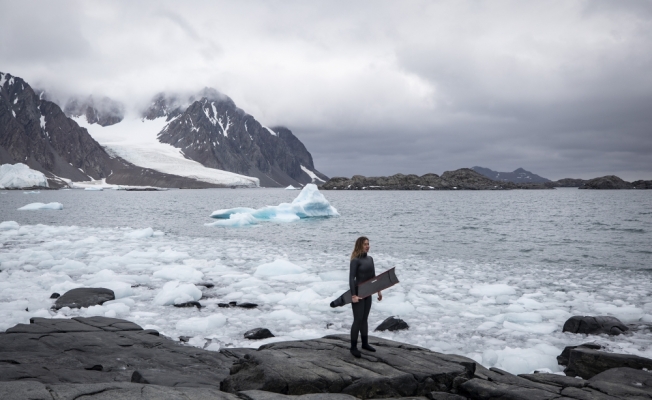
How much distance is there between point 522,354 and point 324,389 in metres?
5.10

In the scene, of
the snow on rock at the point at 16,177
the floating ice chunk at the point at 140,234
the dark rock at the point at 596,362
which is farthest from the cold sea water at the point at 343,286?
the snow on rock at the point at 16,177

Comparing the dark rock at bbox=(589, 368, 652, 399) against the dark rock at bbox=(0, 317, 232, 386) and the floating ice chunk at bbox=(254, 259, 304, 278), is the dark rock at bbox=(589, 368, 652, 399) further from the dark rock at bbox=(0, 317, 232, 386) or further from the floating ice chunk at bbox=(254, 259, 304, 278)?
the floating ice chunk at bbox=(254, 259, 304, 278)

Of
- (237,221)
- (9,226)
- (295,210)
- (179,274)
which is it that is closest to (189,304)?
(179,274)

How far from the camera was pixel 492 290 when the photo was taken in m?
14.0

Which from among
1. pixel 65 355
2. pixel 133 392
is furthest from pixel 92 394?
pixel 65 355

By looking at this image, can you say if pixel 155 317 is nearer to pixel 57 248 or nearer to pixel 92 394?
pixel 92 394

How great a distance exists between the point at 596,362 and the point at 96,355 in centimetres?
875

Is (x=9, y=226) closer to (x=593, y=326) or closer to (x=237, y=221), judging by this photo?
(x=237, y=221)

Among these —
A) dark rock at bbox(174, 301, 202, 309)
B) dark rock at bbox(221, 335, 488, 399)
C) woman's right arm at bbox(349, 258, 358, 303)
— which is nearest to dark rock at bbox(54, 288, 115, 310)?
dark rock at bbox(174, 301, 202, 309)

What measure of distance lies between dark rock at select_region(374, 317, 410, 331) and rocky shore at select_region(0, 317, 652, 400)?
2742mm

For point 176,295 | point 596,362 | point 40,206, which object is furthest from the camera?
point 40,206

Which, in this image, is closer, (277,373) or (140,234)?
(277,373)

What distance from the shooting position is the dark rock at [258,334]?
30.7 feet

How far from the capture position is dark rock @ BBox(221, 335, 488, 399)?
557 centimetres
